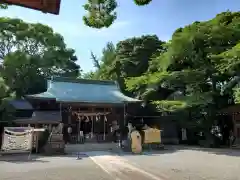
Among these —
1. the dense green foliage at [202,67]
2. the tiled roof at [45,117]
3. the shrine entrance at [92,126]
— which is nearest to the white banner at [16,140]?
the tiled roof at [45,117]

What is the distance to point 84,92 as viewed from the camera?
24.6 metres

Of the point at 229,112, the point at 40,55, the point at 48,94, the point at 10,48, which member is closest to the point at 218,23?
the point at 229,112

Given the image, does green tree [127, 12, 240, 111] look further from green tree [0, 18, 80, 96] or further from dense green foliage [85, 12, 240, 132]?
green tree [0, 18, 80, 96]

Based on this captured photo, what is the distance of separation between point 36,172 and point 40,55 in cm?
2252

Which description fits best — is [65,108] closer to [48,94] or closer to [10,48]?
[48,94]

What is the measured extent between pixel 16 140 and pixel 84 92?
34.2ft

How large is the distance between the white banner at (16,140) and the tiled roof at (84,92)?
20.4 feet

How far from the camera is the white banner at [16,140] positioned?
14.7 m

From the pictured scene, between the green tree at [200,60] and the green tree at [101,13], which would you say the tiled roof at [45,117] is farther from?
the green tree at [101,13]

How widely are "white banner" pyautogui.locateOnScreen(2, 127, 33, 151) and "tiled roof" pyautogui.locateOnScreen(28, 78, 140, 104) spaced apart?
6216mm

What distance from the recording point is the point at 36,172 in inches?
379

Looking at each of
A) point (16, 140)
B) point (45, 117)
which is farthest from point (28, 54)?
point (16, 140)

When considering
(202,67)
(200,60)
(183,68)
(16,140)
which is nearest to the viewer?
(16,140)

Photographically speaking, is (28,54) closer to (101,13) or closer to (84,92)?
(84,92)
